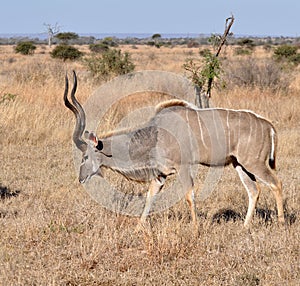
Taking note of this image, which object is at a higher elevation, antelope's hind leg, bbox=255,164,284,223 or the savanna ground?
antelope's hind leg, bbox=255,164,284,223

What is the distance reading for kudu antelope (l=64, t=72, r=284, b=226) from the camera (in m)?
4.95

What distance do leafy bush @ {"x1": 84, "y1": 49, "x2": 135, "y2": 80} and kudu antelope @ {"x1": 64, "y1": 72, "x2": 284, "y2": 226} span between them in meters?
9.84

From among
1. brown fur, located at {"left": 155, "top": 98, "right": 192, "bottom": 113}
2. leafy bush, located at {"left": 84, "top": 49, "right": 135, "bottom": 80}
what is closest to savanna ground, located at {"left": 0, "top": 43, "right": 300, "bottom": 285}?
brown fur, located at {"left": 155, "top": 98, "right": 192, "bottom": 113}

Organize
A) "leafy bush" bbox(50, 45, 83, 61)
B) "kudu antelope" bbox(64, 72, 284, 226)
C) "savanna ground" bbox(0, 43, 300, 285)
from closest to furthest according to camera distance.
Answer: "savanna ground" bbox(0, 43, 300, 285), "kudu antelope" bbox(64, 72, 284, 226), "leafy bush" bbox(50, 45, 83, 61)

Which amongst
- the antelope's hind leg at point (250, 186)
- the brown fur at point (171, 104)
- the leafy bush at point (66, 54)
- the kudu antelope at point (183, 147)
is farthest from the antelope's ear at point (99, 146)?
the leafy bush at point (66, 54)

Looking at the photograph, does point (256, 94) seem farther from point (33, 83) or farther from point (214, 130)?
point (214, 130)

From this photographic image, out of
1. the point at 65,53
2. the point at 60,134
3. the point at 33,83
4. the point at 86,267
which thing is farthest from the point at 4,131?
the point at 65,53

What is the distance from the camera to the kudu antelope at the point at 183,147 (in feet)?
16.2

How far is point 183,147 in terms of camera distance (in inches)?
195

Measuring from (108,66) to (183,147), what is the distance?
10.5 m

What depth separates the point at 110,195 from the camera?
5.36m

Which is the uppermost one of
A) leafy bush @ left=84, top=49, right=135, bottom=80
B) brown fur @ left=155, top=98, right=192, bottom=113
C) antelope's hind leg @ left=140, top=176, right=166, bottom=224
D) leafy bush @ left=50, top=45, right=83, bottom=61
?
brown fur @ left=155, top=98, right=192, bottom=113

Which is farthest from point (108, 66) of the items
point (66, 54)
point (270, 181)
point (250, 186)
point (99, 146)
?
point (66, 54)

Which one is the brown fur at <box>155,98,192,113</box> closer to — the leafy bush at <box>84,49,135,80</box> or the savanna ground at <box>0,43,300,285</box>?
the savanna ground at <box>0,43,300,285</box>
